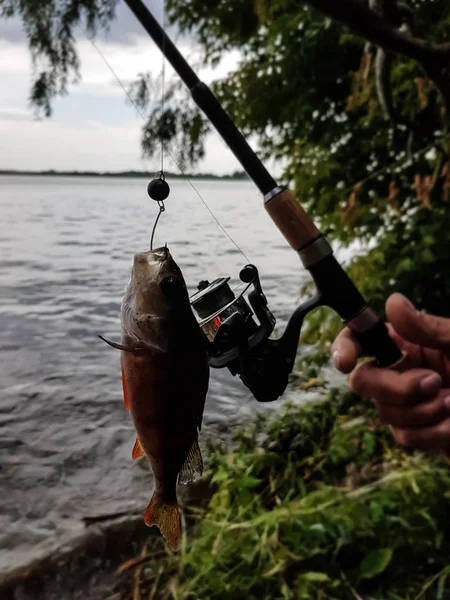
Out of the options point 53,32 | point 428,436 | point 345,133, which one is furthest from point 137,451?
point 345,133

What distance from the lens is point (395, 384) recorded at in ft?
4.23

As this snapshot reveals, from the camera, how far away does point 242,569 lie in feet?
6.82

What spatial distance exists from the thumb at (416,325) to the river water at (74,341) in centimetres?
29

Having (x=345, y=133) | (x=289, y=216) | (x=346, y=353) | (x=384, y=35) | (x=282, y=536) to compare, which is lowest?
(x=282, y=536)

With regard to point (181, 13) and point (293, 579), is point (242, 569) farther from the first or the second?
point (181, 13)

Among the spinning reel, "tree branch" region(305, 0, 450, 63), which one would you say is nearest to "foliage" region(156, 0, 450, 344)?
"tree branch" region(305, 0, 450, 63)

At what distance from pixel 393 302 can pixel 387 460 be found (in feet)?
4.83

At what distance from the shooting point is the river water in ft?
4.21

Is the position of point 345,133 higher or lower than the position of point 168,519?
lower

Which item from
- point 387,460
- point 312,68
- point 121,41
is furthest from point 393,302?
point 312,68

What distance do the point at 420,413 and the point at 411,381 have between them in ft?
0.52

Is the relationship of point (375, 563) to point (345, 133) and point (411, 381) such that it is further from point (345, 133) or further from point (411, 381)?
point (345, 133)

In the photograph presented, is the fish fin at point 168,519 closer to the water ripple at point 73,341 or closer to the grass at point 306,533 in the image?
the water ripple at point 73,341

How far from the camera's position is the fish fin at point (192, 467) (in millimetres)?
550
